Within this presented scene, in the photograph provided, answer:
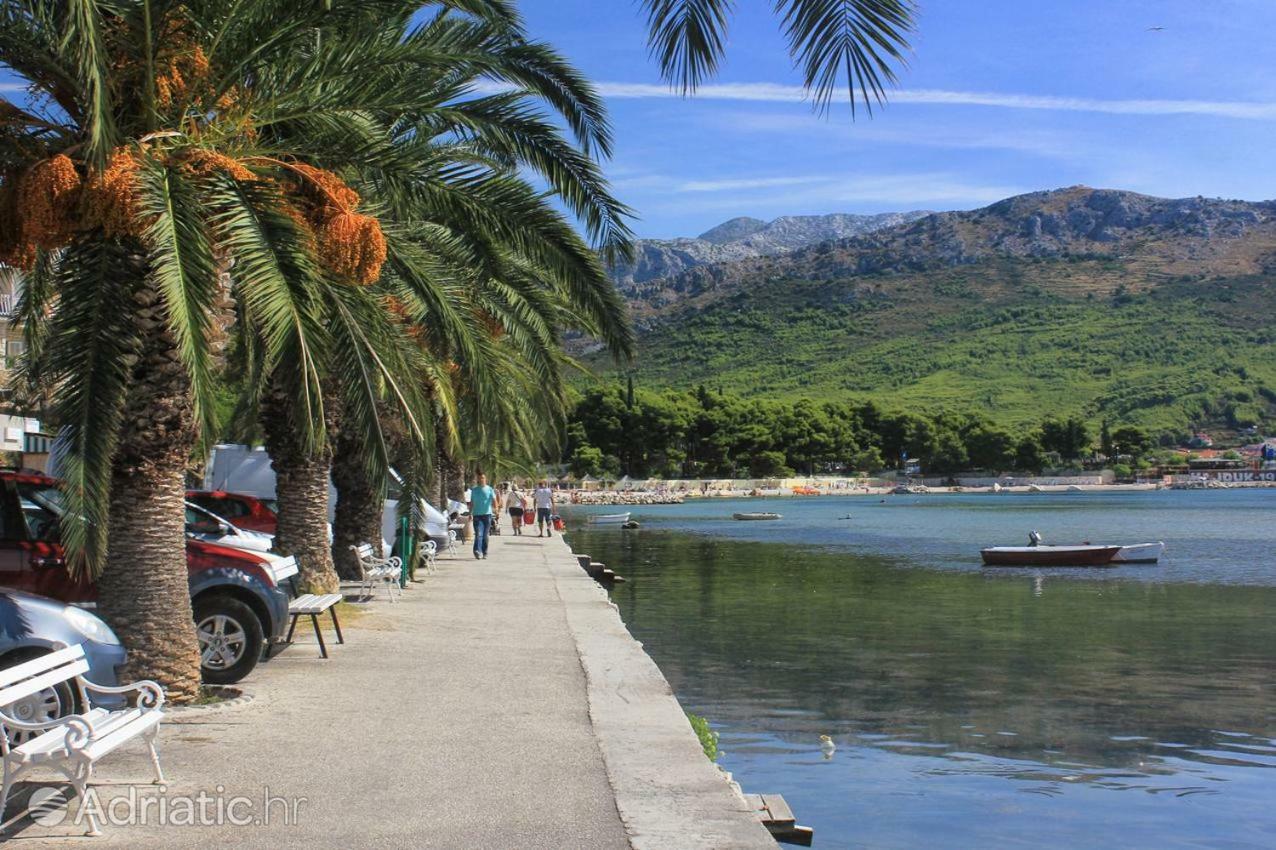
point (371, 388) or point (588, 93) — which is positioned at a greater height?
point (588, 93)

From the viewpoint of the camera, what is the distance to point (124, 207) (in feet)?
28.5

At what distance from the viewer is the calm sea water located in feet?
37.8

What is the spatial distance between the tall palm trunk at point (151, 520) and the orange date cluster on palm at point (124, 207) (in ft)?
2.63

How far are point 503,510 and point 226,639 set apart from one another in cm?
4935

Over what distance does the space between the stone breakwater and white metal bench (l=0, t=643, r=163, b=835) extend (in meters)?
113

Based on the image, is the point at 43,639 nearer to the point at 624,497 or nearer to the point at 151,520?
the point at 151,520

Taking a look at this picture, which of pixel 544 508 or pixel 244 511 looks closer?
pixel 244 511

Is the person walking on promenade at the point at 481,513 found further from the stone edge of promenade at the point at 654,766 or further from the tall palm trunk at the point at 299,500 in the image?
the stone edge of promenade at the point at 654,766

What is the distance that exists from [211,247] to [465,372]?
374cm

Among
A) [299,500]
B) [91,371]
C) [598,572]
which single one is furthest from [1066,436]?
[91,371]

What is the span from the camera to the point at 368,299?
416 inches

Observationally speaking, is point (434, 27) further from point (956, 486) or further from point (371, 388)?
point (956, 486)

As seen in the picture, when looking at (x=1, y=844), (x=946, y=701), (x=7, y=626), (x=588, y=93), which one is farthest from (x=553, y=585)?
(x=1, y=844)

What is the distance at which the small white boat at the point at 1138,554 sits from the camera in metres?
45.0
